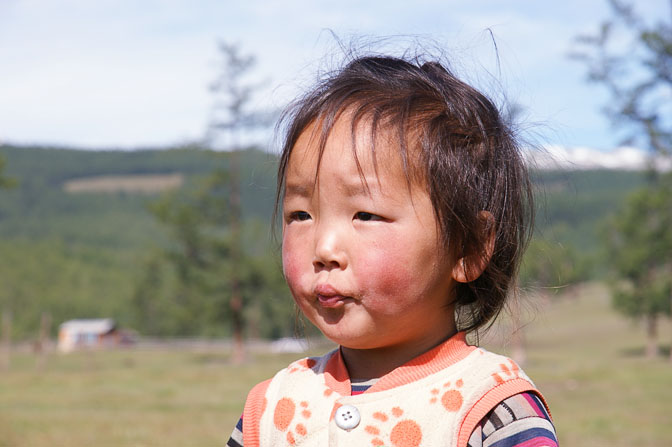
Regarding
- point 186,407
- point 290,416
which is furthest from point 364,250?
point 186,407

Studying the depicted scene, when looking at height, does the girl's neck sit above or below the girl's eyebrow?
below

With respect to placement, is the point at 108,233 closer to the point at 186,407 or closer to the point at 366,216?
the point at 186,407

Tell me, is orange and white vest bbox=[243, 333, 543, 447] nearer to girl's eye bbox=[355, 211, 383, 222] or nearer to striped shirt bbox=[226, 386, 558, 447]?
striped shirt bbox=[226, 386, 558, 447]

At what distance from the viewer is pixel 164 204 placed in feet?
111

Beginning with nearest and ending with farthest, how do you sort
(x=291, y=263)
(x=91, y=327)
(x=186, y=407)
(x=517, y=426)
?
(x=517, y=426), (x=291, y=263), (x=186, y=407), (x=91, y=327)

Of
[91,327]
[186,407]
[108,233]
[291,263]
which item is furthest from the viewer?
[108,233]

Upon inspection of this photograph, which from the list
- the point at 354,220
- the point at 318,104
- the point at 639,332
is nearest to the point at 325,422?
the point at 354,220

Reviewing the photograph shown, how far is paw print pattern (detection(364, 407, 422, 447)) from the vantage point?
4.78 ft

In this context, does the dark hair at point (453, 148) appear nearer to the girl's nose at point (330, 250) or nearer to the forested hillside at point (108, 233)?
the girl's nose at point (330, 250)

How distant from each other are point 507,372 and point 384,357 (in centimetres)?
24

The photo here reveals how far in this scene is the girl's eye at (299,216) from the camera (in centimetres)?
158

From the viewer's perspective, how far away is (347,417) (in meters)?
1.50

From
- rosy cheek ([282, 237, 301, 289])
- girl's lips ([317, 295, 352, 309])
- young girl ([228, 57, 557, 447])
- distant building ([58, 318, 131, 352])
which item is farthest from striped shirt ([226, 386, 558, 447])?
distant building ([58, 318, 131, 352])

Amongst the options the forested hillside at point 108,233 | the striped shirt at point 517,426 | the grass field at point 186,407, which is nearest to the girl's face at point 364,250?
the striped shirt at point 517,426
